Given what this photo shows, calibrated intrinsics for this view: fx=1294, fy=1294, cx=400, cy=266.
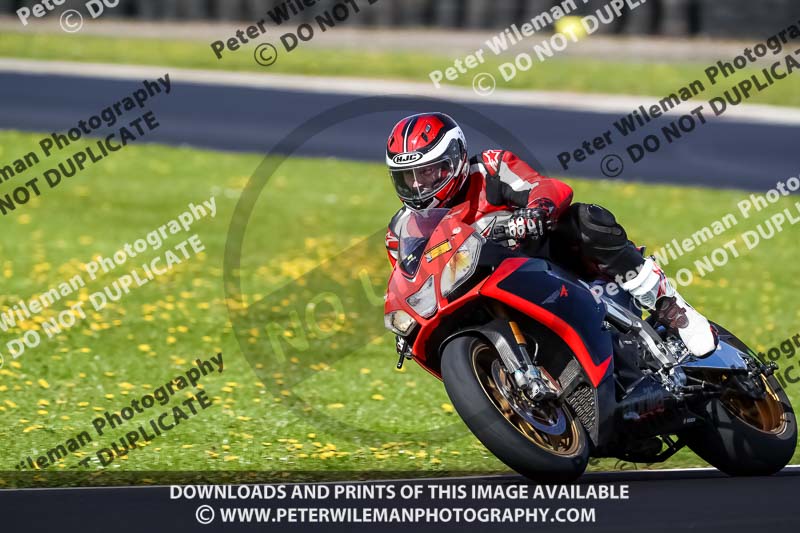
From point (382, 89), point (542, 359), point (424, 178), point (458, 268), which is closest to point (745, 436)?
point (542, 359)

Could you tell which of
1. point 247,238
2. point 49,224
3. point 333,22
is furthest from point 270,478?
point 333,22

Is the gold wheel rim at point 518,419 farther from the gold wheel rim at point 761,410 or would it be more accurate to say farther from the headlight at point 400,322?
the gold wheel rim at point 761,410

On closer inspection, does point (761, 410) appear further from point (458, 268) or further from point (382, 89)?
point (382, 89)

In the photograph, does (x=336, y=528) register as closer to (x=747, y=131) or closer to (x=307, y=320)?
(x=307, y=320)

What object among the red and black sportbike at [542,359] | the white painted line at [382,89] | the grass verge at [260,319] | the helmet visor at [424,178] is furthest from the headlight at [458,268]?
the white painted line at [382,89]

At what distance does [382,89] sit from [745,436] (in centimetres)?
1518

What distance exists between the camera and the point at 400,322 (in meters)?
5.87

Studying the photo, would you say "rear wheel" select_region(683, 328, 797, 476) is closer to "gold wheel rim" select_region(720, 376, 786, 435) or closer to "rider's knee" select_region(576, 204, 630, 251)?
"gold wheel rim" select_region(720, 376, 786, 435)

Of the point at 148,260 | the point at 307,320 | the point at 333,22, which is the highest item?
the point at 333,22

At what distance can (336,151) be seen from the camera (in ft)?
60.8

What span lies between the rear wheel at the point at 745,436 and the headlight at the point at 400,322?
5.49 ft

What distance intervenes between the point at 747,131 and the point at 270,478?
1308 centimetres

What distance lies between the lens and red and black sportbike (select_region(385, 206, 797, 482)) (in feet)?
18.5

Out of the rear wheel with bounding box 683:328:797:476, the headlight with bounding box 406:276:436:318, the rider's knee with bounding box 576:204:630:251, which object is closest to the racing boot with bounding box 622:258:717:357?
the rider's knee with bounding box 576:204:630:251
